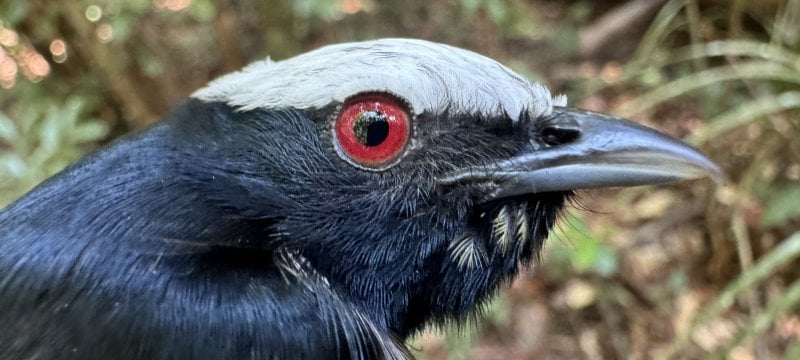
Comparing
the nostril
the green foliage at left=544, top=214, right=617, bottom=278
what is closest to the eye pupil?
the nostril

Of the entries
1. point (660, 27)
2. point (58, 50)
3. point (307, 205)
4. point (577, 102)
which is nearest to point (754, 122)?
point (660, 27)

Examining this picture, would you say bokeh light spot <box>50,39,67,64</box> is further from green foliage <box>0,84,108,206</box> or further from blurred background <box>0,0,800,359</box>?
green foliage <box>0,84,108,206</box>

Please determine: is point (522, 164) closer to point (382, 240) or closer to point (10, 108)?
point (382, 240)

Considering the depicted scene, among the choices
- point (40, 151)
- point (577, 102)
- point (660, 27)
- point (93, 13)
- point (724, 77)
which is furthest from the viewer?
point (577, 102)

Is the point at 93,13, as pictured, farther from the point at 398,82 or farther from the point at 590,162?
the point at 590,162

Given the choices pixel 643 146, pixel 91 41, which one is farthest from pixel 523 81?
pixel 91 41

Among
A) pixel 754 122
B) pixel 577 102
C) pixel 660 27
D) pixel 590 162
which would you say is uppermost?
pixel 660 27
